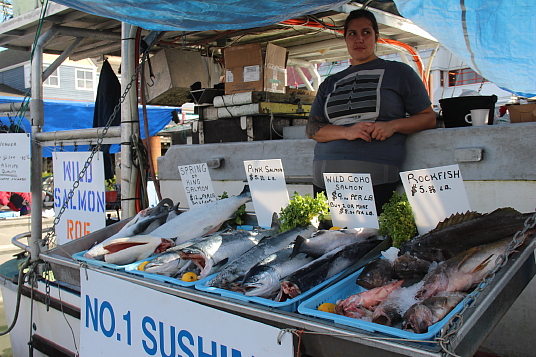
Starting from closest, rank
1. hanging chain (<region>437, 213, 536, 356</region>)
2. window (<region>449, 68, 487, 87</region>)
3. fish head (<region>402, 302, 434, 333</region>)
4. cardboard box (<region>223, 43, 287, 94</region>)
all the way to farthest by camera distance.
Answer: hanging chain (<region>437, 213, 536, 356</region>) < fish head (<region>402, 302, 434, 333</region>) < cardboard box (<region>223, 43, 287, 94</region>) < window (<region>449, 68, 487, 87</region>)

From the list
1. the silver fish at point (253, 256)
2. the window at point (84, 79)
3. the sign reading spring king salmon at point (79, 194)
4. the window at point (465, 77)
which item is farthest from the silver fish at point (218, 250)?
the window at point (84, 79)

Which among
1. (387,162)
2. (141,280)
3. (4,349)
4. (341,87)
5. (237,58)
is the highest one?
(237,58)

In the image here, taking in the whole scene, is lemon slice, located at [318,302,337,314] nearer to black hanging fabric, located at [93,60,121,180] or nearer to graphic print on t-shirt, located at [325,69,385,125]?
graphic print on t-shirt, located at [325,69,385,125]

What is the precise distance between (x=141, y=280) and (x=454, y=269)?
141cm

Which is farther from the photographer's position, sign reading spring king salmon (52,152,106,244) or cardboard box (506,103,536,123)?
sign reading spring king salmon (52,152,106,244)

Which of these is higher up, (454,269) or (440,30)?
(440,30)

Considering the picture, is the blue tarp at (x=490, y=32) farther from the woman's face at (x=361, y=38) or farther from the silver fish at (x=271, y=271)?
the silver fish at (x=271, y=271)

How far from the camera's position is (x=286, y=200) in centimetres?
273

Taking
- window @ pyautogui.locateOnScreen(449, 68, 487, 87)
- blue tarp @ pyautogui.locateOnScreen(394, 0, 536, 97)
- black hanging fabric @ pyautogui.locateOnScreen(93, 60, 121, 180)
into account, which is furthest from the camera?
window @ pyautogui.locateOnScreen(449, 68, 487, 87)

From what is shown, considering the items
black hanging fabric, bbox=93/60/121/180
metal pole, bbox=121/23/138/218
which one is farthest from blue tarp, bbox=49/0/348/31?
black hanging fabric, bbox=93/60/121/180

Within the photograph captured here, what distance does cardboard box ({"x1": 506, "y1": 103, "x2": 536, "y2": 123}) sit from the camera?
3055 millimetres

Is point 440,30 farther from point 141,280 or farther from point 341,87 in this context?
point 141,280

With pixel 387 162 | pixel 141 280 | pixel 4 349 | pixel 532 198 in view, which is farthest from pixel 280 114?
pixel 4 349

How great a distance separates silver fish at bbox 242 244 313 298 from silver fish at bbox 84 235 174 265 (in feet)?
2.83
